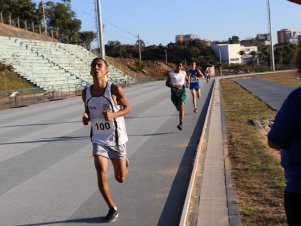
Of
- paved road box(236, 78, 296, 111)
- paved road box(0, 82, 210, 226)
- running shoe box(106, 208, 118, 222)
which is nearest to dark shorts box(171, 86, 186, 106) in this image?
paved road box(0, 82, 210, 226)

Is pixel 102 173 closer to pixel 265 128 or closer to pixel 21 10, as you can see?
pixel 265 128

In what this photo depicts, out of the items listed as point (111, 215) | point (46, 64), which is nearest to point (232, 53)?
point (46, 64)

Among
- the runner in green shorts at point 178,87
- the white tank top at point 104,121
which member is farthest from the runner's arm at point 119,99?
the runner in green shorts at point 178,87

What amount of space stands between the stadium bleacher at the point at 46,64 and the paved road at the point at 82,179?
1186 inches

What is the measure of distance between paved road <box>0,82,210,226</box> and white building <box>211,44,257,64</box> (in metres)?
141

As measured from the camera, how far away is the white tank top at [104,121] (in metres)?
5.65

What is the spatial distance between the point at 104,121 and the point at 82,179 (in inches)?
96.8

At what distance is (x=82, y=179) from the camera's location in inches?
310

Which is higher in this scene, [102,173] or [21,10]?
[21,10]

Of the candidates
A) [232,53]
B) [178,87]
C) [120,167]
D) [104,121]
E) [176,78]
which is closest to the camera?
[104,121]

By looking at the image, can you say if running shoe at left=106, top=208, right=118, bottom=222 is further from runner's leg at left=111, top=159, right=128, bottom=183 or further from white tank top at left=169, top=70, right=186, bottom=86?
white tank top at left=169, top=70, right=186, bottom=86

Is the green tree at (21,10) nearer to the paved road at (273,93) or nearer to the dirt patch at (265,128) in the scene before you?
the paved road at (273,93)

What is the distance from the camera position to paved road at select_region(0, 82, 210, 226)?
19.5ft

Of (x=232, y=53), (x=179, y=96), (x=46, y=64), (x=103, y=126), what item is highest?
(x=232, y=53)
